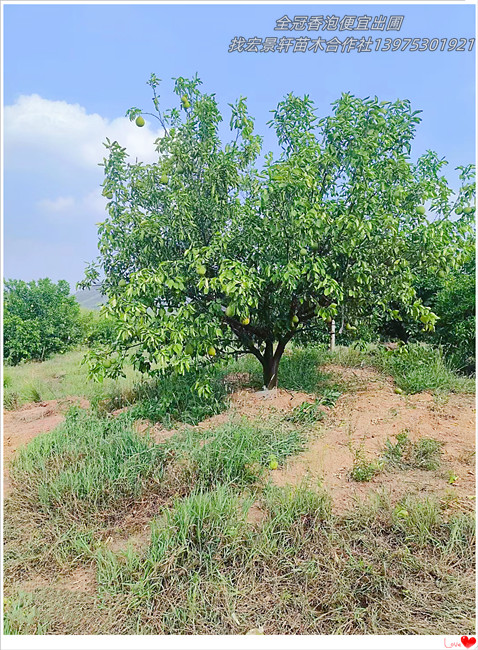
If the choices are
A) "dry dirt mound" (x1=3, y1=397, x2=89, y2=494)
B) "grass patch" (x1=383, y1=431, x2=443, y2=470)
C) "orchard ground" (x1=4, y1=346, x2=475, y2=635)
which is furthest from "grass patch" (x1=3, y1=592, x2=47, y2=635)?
"grass patch" (x1=383, y1=431, x2=443, y2=470)

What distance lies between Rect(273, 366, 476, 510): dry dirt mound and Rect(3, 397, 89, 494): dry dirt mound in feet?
6.53

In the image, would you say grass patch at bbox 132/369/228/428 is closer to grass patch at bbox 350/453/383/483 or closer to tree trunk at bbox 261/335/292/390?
tree trunk at bbox 261/335/292/390

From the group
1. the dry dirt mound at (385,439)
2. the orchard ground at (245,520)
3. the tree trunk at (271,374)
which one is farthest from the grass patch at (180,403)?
the dry dirt mound at (385,439)

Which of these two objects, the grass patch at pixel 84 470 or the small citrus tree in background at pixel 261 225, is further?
the small citrus tree in background at pixel 261 225

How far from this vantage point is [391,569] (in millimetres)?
2283

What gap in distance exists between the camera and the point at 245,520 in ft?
8.22

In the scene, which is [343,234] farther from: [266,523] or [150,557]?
[150,557]

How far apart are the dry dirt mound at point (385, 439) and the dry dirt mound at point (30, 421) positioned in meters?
1.99

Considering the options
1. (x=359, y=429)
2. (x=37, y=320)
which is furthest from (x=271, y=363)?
(x=37, y=320)

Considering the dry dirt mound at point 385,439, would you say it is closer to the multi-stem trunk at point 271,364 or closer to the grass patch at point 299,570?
the grass patch at point 299,570

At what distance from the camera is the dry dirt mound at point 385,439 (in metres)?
2.84

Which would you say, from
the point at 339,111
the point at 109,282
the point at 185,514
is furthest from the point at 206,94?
the point at 185,514

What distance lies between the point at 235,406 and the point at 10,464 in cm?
165

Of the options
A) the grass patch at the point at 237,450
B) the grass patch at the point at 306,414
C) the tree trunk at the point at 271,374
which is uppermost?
the tree trunk at the point at 271,374
